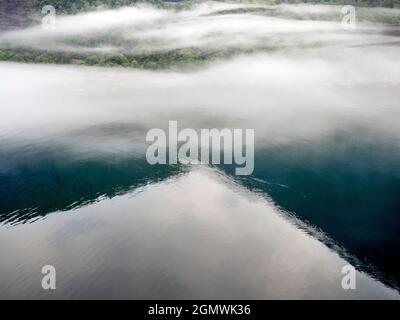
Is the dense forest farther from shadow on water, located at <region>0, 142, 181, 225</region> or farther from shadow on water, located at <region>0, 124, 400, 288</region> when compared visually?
shadow on water, located at <region>0, 142, 181, 225</region>

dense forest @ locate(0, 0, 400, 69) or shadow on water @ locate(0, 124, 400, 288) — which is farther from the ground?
dense forest @ locate(0, 0, 400, 69)

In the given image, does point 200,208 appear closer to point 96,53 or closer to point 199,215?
point 199,215

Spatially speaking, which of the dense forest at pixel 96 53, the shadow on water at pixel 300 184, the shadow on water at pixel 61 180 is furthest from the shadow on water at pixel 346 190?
the dense forest at pixel 96 53

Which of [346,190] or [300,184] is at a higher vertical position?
[300,184]

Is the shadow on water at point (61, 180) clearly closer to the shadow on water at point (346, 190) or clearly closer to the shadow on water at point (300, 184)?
the shadow on water at point (300, 184)

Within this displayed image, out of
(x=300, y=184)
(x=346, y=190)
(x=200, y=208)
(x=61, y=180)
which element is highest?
(x=61, y=180)

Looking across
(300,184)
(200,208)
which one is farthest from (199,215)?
(300,184)

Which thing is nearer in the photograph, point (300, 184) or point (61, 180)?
point (300, 184)

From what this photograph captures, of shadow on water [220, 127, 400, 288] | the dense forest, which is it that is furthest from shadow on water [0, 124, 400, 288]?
the dense forest

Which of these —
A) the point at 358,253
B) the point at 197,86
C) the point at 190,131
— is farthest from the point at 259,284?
the point at 197,86
